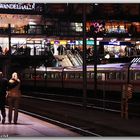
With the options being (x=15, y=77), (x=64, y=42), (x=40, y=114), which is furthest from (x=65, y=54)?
(x=15, y=77)

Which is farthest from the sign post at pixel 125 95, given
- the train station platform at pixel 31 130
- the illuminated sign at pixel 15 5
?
the illuminated sign at pixel 15 5

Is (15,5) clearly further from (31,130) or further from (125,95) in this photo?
(125,95)

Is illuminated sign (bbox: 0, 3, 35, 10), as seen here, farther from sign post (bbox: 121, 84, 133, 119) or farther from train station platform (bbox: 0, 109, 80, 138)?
sign post (bbox: 121, 84, 133, 119)

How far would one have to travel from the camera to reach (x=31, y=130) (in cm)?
1686

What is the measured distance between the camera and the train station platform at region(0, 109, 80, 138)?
52.2 ft

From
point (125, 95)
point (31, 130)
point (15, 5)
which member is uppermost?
point (15, 5)

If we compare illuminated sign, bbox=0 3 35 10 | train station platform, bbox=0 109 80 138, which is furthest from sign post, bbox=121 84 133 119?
illuminated sign, bbox=0 3 35 10

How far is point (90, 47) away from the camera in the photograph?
138 feet

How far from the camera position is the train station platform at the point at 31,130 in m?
15.9

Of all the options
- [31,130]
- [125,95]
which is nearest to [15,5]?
[31,130]

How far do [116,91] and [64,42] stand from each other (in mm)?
9360

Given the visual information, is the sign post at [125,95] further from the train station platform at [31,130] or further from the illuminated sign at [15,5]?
the illuminated sign at [15,5]

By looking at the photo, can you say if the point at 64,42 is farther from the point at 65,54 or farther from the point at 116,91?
the point at 116,91

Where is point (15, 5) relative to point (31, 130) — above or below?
above
